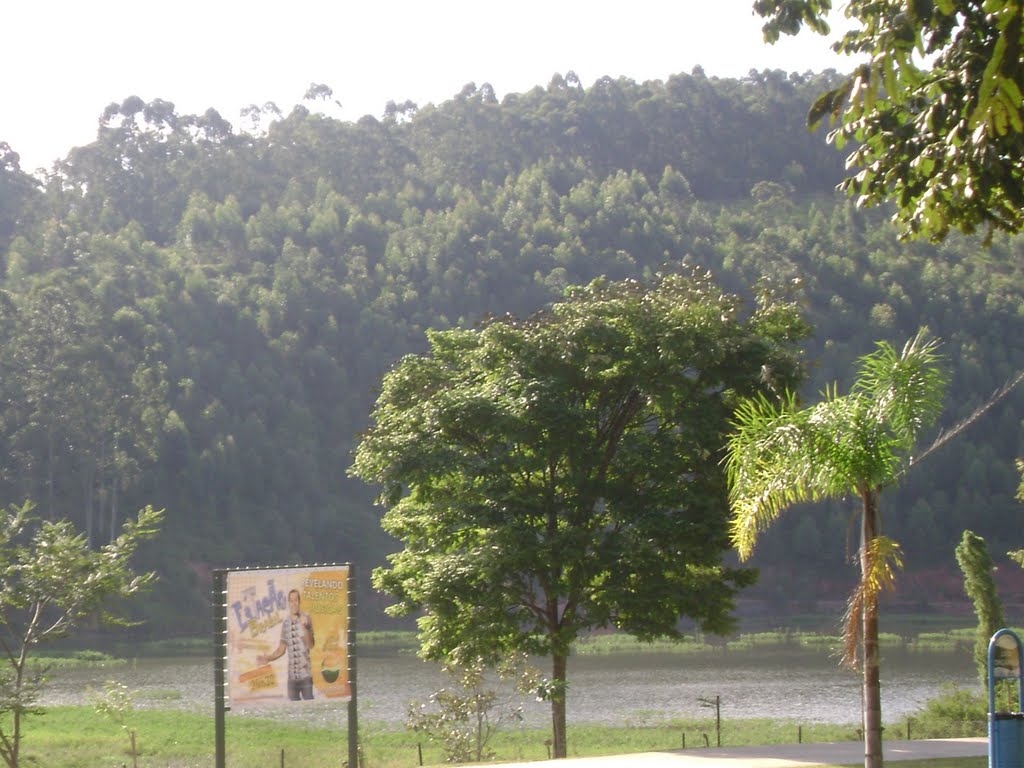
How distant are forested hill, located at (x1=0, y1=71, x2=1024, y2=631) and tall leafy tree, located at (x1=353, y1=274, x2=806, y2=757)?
86.8ft

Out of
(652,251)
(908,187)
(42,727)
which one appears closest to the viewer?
(908,187)

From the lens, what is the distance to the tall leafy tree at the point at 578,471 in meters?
22.1

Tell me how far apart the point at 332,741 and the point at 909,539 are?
70633mm

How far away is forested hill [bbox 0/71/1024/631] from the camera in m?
82.1

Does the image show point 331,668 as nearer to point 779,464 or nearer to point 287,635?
point 287,635

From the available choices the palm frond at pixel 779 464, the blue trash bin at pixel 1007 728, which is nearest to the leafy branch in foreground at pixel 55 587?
the palm frond at pixel 779 464

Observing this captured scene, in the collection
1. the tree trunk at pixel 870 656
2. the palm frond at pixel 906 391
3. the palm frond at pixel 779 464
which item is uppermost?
the palm frond at pixel 906 391

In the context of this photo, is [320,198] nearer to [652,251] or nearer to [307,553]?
[652,251]

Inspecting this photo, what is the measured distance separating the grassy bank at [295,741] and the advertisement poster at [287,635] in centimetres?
484

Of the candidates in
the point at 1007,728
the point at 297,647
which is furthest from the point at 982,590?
the point at 297,647

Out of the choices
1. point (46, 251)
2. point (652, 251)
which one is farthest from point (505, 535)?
point (652, 251)

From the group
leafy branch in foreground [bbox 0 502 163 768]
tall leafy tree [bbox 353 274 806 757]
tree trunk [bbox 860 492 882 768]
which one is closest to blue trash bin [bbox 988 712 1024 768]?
tree trunk [bbox 860 492 882 768]

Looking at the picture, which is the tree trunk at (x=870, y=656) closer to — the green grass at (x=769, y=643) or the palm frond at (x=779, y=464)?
the palm frond at (x=779, y=464)

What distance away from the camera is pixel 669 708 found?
1441 inches
